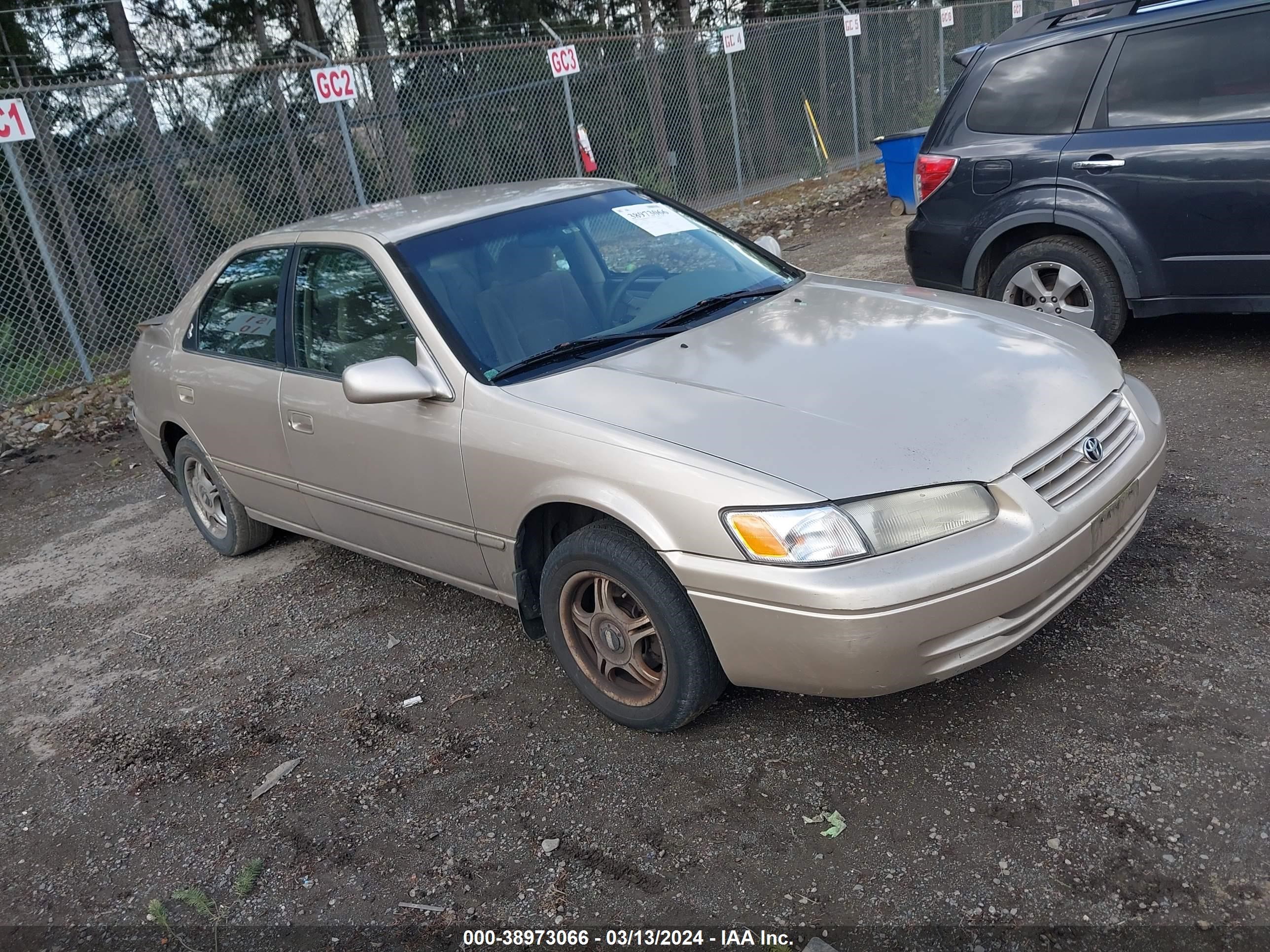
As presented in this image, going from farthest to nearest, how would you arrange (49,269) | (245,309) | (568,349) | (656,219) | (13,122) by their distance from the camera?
(49,269) → (13,122) → (245,309) → (656,219) → (568,349)

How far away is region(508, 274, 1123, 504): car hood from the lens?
280cm

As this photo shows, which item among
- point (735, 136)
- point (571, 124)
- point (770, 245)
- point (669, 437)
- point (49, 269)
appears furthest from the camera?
point (735, 136)

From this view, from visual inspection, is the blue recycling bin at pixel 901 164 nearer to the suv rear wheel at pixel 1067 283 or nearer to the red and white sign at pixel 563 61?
the red and white sign at pixel 563 61

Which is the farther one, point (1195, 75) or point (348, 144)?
point (348, 144)

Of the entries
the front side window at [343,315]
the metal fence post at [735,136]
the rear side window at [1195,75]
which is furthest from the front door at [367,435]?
the metal fence post at [735,136]

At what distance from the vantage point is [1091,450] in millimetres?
3045

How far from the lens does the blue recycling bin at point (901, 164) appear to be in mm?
12000

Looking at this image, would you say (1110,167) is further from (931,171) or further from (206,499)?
(206,499)

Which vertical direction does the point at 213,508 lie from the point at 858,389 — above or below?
below

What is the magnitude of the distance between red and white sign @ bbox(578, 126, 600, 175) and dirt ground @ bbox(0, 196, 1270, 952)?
28.9 ft

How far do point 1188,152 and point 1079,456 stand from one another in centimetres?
301

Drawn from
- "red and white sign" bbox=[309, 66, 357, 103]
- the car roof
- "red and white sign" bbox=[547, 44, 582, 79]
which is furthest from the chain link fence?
the car roof

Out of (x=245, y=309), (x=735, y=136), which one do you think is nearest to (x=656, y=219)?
(x=245, y=309)

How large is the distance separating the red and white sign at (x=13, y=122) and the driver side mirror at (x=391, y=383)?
21.4ft
